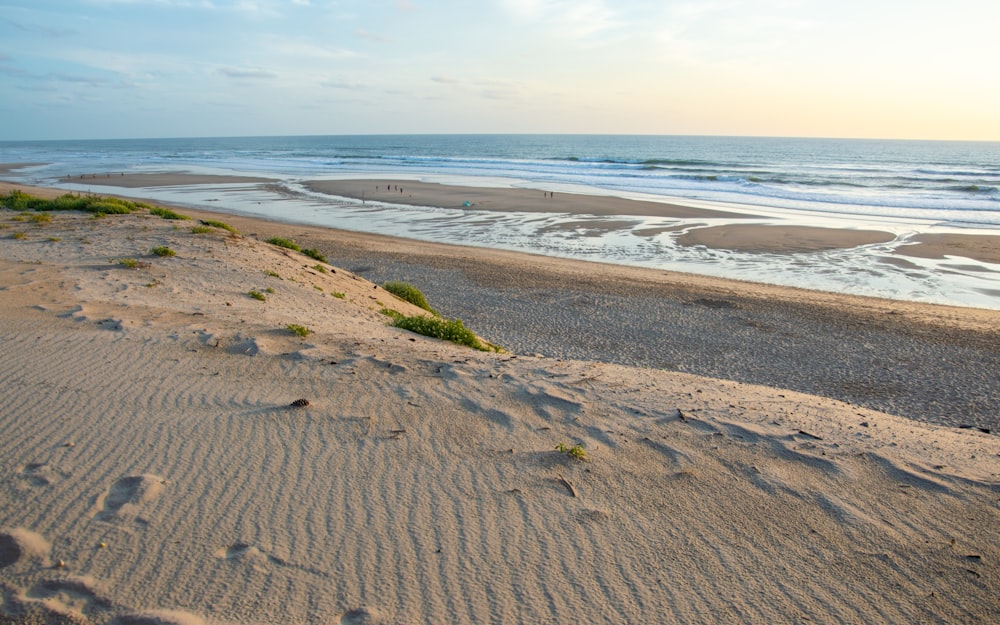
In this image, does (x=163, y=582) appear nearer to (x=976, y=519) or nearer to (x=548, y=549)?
(x=548, y=549)

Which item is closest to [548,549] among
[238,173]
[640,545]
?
[640,545]

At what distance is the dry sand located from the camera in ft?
10.4

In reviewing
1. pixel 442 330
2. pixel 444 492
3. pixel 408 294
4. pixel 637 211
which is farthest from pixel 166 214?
pixel 637 211

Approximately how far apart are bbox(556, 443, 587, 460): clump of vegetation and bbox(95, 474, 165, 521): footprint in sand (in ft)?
8.78

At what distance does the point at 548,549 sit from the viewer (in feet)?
11.7

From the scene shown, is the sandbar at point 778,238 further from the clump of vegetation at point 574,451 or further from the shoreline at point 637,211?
the clump of vegetation at point 574,451

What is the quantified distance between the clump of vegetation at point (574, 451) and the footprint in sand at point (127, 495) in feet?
8.78

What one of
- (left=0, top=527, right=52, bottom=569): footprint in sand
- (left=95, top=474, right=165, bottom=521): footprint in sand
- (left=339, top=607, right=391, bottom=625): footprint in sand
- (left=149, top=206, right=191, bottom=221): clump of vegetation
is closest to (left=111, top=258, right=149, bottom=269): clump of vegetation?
(left=149, top=206, right=191, bottom=221): clump of vegetation

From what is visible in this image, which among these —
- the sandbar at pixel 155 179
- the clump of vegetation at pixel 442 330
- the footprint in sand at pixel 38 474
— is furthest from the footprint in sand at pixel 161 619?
the sandbar at pixel 155 179

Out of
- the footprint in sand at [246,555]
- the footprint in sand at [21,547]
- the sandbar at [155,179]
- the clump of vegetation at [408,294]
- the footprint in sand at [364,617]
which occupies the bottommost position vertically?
the clump of vegetation at [408,294]

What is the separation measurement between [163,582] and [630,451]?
123 inches

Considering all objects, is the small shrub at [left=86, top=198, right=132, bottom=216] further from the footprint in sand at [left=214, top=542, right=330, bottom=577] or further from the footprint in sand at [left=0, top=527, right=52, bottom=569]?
the footprint in sand at [left=214, top=542, right=330, bottom=577]

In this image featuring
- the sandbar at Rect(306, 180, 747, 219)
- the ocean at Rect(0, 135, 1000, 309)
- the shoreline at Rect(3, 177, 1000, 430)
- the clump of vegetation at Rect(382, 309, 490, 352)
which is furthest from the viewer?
the sandbar at Rect(306, 180, 747, 219)

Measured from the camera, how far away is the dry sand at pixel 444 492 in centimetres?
316
